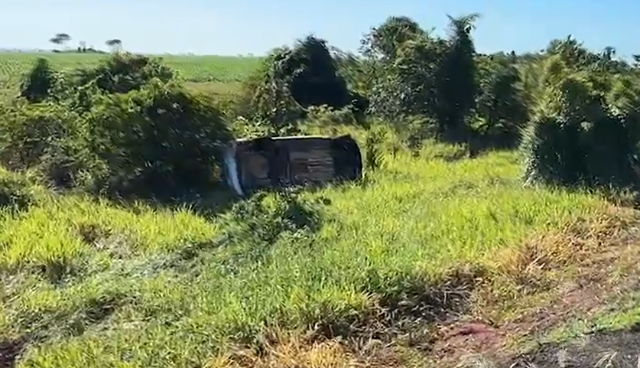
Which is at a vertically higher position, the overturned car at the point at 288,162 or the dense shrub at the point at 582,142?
the dense shrub at the point at 582,142

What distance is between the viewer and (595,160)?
33.1 ft

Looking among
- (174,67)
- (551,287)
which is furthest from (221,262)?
(174,67)

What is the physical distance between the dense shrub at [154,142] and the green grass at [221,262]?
2.27 feet

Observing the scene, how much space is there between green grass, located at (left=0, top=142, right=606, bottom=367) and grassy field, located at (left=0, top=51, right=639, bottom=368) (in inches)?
0.7

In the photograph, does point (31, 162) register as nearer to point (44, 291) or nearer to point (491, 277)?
point (44, 291)

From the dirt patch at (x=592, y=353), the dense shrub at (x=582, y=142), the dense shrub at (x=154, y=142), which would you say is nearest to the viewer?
the dirt patch at (x=592, y=353)

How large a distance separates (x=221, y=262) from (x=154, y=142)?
3.96 meters

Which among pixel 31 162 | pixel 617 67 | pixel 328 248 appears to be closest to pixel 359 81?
pixel 617 67

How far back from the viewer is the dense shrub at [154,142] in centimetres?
1038

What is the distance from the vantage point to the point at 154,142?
10.6 m

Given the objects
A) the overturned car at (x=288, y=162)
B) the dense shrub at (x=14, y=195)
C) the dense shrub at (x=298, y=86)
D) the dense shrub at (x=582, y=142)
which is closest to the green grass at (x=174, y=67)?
the dense shrub at (x=298, y=86)

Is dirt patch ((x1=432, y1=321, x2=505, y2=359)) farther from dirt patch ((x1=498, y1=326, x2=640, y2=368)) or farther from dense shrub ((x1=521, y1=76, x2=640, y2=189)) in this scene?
dense shrub ((x1=521, y1=76, x2=640, y2=189))

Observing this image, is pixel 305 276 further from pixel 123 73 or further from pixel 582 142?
pixel 123 73

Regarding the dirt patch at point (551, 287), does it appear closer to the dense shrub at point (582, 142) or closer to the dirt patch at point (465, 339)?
the dirt patch at point (465, 339)
